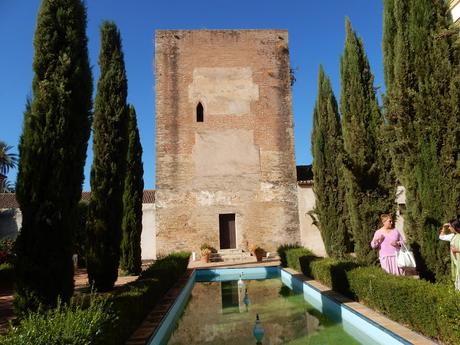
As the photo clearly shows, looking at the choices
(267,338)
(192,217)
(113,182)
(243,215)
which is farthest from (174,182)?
(267,338)

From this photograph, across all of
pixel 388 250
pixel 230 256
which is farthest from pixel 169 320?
pixel 230 256

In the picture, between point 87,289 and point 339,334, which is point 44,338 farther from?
point 87,289

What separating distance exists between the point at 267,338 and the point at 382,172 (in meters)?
4.74

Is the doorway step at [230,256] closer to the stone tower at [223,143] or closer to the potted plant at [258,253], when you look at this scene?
the stone tower at [223,143]

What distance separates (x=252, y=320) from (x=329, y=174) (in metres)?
7.40

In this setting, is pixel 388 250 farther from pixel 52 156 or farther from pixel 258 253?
pixel 258 253

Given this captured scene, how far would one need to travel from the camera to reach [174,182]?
17.3 meters

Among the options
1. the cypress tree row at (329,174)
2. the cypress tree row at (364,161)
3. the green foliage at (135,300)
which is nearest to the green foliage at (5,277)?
the green foliage at (135,300)

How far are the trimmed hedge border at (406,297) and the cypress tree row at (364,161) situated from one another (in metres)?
1.03

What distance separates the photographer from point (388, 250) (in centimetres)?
672

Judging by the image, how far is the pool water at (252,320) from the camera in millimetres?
5727

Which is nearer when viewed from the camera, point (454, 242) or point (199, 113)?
point (454, 242)

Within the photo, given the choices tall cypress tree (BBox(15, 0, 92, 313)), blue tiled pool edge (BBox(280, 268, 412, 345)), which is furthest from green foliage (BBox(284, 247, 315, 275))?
tall cypress tree (BBox(15, 0, 92, 313))

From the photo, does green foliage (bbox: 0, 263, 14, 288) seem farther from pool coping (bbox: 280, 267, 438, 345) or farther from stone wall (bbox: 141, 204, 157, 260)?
stone wall (bbox: 141, 204, 157, 260)
